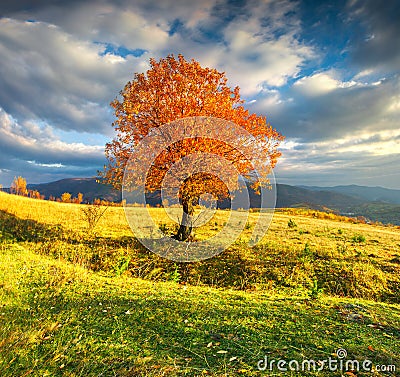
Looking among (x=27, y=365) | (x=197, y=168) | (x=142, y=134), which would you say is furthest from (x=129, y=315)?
(x=142, y=134)

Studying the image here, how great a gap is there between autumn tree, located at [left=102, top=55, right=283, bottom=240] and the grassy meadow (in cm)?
473

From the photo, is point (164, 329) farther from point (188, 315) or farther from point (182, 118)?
point (182, 118)

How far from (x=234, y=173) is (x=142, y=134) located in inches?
240

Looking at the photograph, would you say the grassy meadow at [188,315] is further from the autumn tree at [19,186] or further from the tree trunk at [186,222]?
the autumn tree at [19,186]

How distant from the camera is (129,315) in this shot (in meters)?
6.83

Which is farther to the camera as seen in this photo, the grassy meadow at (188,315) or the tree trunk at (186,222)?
the tree trunk at (186,222)

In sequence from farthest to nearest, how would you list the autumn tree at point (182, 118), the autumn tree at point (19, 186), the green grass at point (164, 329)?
the autumn tree at point (19, 186)
the autumn tree at point (182, 118)
the green grass at point (164, 329)

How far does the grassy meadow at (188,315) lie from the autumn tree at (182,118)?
15.5 ft

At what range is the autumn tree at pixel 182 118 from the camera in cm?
1484

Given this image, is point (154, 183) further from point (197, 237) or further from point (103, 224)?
point (103, 224)

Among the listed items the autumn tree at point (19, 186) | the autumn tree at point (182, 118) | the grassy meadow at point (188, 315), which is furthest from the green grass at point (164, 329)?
the autumn tree at point (19, 186)

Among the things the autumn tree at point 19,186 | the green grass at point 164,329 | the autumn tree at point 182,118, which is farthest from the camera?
the autumn tree at point 19,186

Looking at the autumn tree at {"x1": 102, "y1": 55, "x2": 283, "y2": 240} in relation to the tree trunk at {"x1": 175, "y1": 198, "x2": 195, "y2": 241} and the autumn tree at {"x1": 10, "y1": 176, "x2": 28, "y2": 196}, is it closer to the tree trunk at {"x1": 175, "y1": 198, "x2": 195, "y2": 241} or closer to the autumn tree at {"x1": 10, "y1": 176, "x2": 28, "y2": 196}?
the tree trunk at {"x1": 175, "y1": 198, "x2": 195, "y2": 241}

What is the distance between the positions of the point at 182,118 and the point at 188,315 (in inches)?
422
